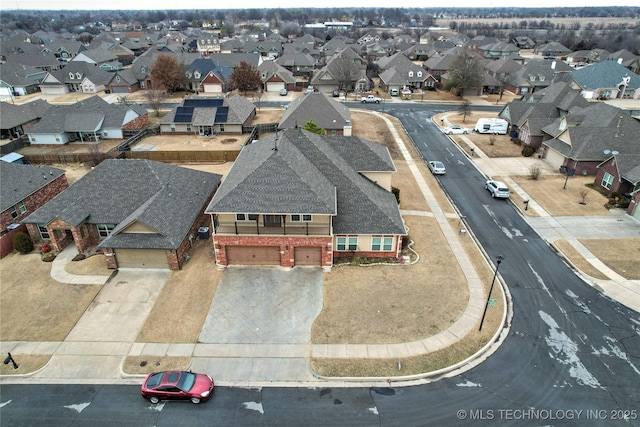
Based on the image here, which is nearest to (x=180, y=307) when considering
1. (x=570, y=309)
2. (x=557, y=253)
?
(x=570, y=309)

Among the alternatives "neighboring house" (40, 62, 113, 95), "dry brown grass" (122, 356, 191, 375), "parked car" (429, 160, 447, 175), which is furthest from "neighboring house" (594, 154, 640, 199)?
"neighboring house" (40, 62, 113, 95)

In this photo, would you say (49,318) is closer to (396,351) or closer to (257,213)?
(257,213)

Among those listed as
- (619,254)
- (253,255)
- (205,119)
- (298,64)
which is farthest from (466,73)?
(253,255)

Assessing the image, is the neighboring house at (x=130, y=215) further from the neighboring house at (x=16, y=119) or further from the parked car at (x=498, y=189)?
the neighboring house at (x=16, y=119)

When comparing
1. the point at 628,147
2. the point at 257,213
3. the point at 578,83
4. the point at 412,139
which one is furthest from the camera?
the point at 578,83

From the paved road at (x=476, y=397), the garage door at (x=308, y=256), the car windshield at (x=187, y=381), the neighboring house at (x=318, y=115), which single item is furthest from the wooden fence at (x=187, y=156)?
the car windshield at (x=187, y=381)

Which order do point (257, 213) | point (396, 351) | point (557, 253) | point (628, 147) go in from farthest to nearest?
point (628, 147) < point (557, 253) < point (257, 213) < point (396, 351)

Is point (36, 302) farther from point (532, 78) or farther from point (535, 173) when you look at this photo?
point (532, 78)
